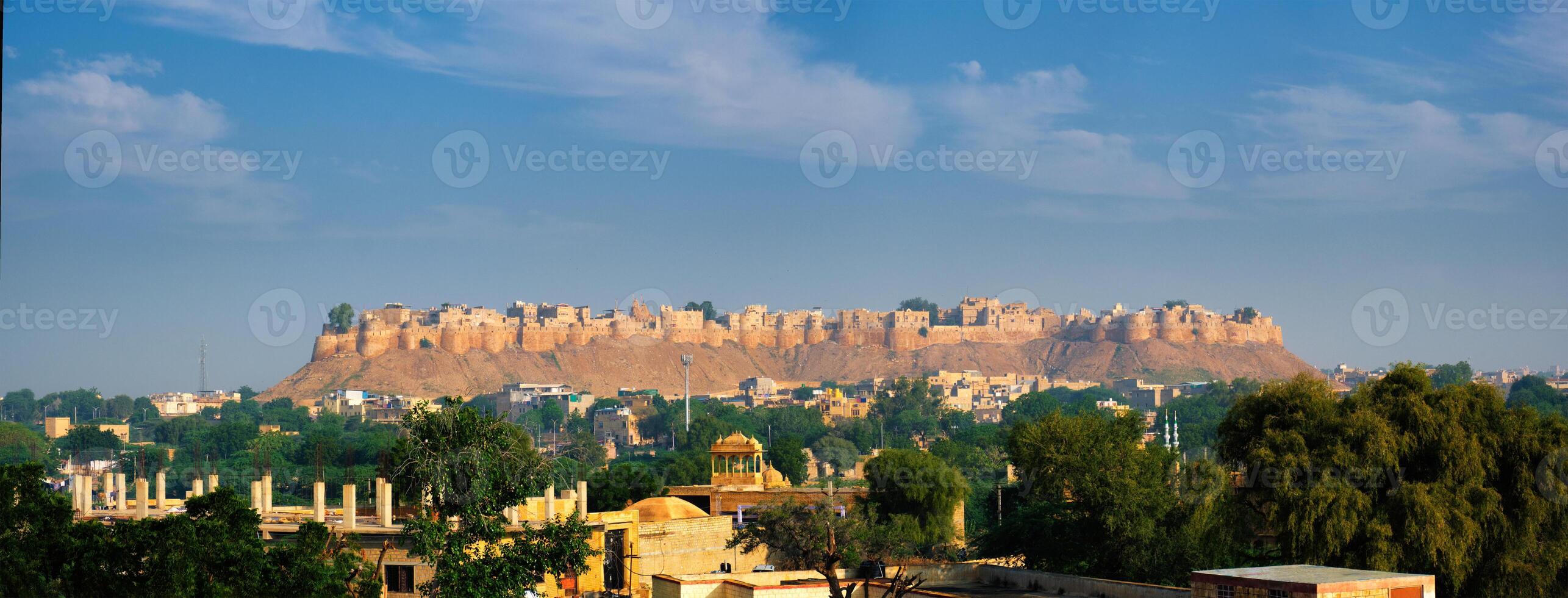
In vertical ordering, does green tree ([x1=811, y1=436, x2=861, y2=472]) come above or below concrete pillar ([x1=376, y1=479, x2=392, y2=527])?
below

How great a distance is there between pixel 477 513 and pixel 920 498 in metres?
31.7

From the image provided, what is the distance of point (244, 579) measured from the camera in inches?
731

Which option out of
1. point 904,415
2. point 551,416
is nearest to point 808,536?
point 904,415

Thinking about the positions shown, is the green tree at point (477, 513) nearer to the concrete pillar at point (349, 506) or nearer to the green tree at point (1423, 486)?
the concrete pillar at point (349, 506)

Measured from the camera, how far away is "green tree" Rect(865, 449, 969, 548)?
158ft

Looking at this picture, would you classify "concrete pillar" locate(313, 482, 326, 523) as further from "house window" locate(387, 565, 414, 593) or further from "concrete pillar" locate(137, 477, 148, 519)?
"concrete pillar" locate(137, 477, 148, 519)

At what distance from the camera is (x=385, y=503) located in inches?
1109

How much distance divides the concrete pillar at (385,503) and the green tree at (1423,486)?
50.5 feet

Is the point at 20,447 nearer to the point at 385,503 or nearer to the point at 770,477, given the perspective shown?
the point at 770,477

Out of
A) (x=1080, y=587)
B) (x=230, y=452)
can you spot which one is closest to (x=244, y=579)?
(x=1080, y=587)

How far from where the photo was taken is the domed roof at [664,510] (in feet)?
131

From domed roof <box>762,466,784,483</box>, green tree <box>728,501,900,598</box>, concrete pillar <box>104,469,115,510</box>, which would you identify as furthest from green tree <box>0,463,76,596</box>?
domed roof <box>762,466,784,483</box>

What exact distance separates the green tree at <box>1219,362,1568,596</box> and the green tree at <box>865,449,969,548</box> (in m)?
21.4

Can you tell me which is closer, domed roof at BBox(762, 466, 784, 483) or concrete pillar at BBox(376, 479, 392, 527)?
concrete pillar at BBox(376, 479, 392, 527)
